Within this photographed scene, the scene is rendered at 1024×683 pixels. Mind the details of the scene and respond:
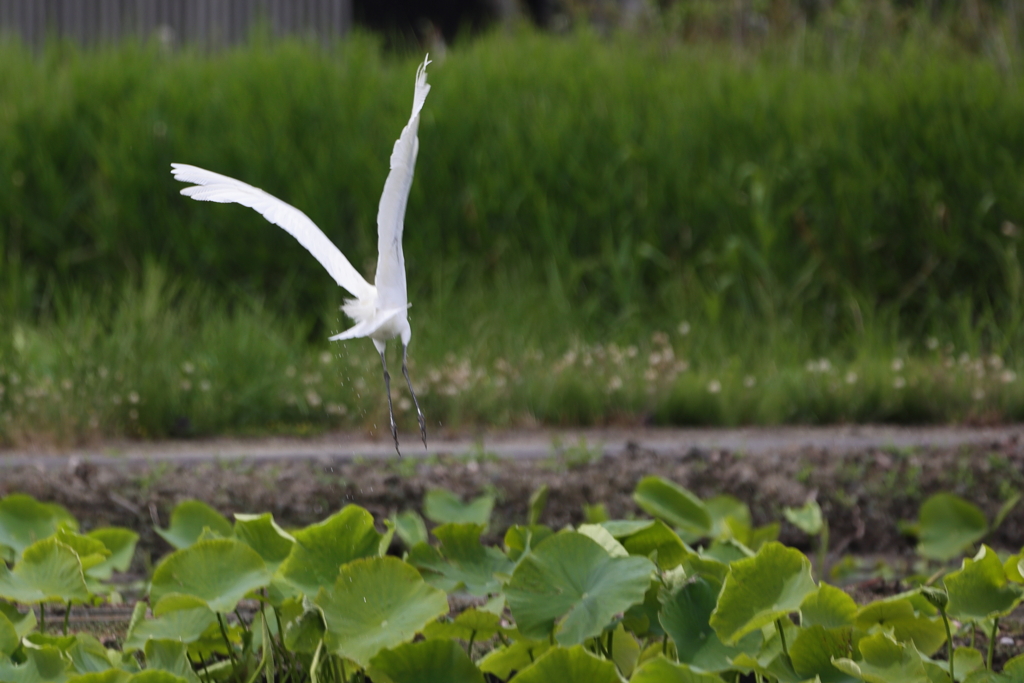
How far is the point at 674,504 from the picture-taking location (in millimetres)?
1865

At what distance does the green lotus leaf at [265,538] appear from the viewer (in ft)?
4.78

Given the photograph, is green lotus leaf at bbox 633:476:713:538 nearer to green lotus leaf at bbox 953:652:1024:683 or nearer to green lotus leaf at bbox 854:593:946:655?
green lotus leaf at bbox 854:593:946:655

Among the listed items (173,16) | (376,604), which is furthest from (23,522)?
(173,16)

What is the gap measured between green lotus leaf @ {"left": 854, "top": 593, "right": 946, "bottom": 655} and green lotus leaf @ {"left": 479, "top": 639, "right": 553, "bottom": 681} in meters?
0.39

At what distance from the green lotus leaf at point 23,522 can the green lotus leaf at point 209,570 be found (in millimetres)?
432

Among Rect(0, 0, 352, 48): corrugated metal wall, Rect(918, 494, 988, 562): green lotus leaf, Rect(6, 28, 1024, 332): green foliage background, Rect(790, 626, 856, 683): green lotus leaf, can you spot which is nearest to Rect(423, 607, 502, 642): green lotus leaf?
Rect(790, 626, 856, 683): green lotus leaf

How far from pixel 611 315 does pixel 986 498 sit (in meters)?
1.88

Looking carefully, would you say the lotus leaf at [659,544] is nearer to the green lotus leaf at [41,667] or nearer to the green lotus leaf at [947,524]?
the green lotus leaf at [41,667]

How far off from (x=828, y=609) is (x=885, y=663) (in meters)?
0.11

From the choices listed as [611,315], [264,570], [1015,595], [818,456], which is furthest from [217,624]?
[611,315]

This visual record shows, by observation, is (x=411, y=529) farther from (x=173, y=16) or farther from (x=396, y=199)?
(x=173, y=16)

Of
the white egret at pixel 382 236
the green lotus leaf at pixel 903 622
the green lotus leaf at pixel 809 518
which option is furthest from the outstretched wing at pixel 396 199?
the green lotus leaf at pixel 809 518

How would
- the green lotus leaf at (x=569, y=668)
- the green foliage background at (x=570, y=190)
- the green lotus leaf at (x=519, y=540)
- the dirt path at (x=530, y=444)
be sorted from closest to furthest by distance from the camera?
the green lotus leaf at (x=569, y=668), the green lotus leaf at (x=519, y=540), the dirt path at (x=530, y=444), the green foliage background at (x=570, y=190)

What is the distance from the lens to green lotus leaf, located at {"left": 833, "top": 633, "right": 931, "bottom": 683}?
1.18 m
